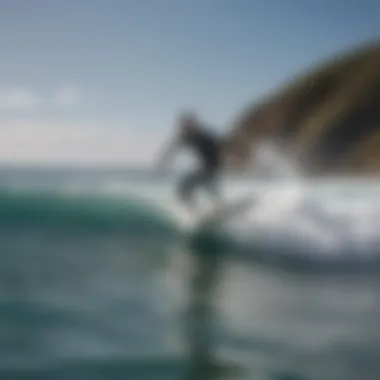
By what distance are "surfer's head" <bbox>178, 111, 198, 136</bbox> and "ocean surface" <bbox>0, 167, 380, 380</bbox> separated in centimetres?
13

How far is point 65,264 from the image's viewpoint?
173 cm

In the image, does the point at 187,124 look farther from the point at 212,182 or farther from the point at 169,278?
the point at 169,278

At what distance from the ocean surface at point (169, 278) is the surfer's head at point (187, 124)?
0.42ft

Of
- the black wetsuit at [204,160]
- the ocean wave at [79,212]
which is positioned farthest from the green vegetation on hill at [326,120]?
the ocean wave at [79,212]

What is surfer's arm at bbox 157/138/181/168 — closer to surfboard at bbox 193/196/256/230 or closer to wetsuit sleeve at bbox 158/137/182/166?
wetsuit sleeve at bbox 158/137/182/166

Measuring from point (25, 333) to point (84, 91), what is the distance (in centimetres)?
61

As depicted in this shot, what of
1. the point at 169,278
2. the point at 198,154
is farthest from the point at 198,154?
the point at 169,278

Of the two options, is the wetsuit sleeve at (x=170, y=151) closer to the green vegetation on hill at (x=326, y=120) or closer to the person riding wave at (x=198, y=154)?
the person riding wave at (x=198, y=154)

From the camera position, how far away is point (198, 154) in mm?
1762

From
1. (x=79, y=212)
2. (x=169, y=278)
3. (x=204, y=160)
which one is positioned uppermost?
(x=204, y=160)

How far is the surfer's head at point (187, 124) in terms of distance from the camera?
5.76 feet

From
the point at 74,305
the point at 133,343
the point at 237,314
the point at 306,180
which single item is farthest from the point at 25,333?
the point at 306,180

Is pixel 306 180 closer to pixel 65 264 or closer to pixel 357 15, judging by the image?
pixel 357 15

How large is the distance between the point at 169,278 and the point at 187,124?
391mm
